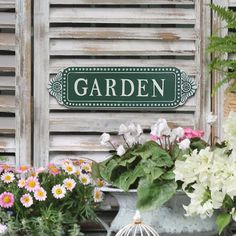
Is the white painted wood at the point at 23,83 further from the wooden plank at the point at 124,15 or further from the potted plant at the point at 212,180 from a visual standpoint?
the potted plant at the point at 212,180

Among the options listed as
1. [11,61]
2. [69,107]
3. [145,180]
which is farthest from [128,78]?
[145,180]

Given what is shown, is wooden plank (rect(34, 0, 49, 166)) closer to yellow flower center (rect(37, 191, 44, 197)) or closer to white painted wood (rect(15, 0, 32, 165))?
white painted wood (rect(15, 0, 32, 165))

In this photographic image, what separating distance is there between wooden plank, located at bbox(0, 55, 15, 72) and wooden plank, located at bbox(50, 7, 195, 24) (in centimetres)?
28

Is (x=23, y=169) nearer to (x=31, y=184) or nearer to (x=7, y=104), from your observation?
(x=31, y=184)

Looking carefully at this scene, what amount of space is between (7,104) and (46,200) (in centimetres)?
68

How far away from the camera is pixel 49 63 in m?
3.78

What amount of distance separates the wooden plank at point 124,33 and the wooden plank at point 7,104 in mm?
379

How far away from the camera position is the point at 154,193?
3.03m

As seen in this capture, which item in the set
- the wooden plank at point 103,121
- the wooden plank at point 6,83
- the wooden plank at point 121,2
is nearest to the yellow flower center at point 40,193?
the wooden plank at point 103,121

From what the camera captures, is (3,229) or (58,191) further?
(58,191)

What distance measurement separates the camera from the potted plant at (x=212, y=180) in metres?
2.81

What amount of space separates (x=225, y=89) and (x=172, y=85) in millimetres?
272

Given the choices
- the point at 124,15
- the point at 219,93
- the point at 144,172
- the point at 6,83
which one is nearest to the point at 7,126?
the point at 6,83

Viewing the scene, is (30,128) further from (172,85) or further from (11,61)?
(172,85)
